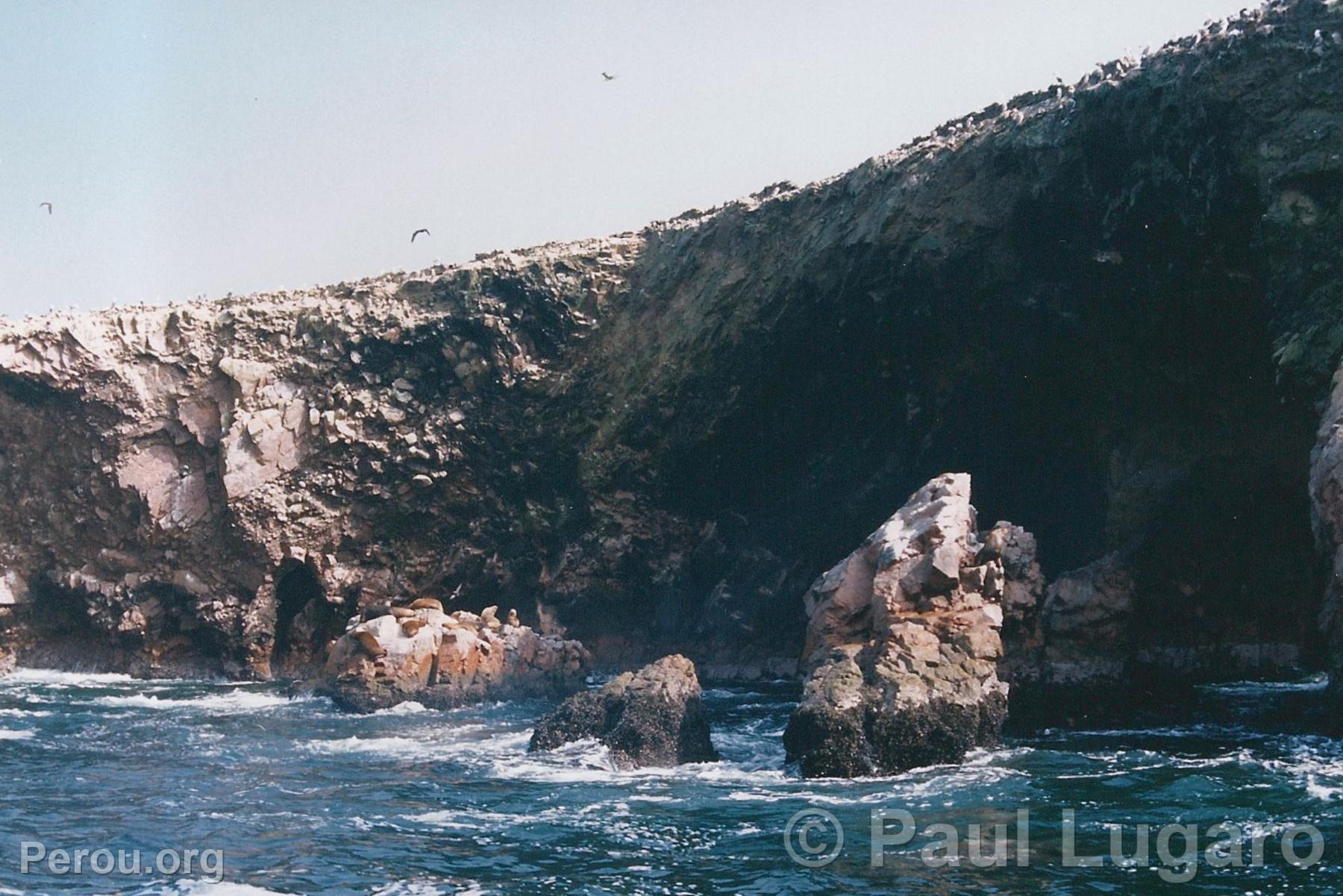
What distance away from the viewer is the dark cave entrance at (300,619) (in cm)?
3688

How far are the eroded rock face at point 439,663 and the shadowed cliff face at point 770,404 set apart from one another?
551cm

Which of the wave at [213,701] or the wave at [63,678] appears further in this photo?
the wave at [63,678]

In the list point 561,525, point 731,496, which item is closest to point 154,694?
point 561,525

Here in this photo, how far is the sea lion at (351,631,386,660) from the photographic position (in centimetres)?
2850

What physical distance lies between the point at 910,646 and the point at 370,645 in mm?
15200

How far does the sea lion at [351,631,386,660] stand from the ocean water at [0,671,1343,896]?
4702 millimetres

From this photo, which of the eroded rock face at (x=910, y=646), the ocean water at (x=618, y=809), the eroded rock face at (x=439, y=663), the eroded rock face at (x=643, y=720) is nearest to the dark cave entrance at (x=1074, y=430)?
the ocean water at (x=618, y=809)

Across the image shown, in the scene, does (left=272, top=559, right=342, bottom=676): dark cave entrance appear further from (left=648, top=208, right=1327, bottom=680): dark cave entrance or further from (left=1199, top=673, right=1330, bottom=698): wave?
(left=1199, top=673, right=1330, bottom=698): wave

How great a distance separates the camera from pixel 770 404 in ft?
111

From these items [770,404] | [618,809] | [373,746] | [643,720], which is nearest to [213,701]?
[373,746]

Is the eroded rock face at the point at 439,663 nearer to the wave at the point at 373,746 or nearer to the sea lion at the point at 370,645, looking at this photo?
the sea lion at the point at 370,645

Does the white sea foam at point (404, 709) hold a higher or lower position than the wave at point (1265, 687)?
lower

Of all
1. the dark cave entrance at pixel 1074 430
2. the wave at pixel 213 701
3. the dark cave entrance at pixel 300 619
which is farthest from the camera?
the dark cave entrance at pixel 300 619

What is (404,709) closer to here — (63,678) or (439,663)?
(439,663)
